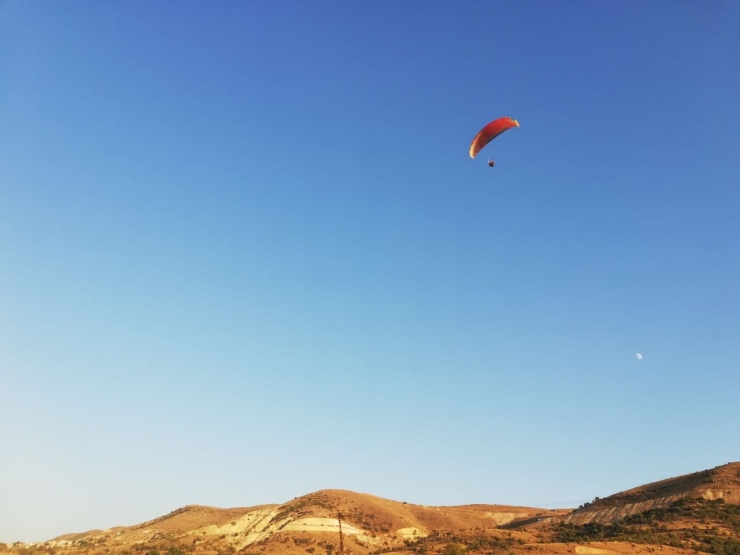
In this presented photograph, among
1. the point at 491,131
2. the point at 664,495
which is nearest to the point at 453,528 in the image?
the point at 664,495

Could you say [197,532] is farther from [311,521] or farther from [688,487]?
[688,487]

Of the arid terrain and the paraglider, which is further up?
the paraglider

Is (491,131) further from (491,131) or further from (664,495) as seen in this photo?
(664,495)

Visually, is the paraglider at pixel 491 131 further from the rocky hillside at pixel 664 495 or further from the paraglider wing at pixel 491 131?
the rocky hillside at pixel 664 495

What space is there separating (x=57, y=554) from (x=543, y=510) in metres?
101

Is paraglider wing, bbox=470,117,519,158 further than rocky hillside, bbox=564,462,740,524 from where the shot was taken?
No

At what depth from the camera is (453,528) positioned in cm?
9819

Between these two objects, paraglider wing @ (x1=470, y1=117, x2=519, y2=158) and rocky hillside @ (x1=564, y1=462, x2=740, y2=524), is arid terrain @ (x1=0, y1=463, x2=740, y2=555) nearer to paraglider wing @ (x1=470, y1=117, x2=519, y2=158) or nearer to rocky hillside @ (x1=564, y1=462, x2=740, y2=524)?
rocky hillside @ (x1=564, y1=462, x2=740, y2=524)

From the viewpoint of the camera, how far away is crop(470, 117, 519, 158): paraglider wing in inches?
2021

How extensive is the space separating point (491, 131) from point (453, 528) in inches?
3050

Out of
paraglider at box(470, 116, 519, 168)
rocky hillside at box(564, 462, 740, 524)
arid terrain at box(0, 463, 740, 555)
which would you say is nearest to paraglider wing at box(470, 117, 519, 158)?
paraglider at box(470, 116, 519, 168)

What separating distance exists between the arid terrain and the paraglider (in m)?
42.5

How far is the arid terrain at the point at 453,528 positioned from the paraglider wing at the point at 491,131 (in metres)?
42.7

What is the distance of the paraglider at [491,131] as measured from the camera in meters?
51.3
